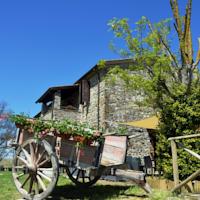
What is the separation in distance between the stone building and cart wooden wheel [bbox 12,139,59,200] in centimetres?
943

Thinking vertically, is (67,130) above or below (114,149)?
above

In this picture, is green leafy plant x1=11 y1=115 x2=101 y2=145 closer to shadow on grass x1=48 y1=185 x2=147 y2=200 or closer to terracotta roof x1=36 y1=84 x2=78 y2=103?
shadow on grass x1=48 y1=185 x2=147 y2=200

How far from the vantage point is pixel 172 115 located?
355 inches

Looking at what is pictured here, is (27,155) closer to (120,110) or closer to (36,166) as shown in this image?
(36,166)

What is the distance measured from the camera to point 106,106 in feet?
57.4

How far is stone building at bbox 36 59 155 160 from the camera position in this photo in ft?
57.5

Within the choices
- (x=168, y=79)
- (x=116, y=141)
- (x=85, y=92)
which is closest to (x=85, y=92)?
(x=85, y=92)

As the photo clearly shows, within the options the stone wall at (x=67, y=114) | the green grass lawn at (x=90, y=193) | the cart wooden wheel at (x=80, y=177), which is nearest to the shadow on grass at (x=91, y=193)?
the green grass lawn at (x=90, y=193)

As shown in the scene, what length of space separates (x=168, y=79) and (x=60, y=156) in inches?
250

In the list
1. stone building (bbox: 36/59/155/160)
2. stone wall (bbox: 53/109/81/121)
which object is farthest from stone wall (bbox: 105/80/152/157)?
stone wall (bbox: 53/109/81/121)

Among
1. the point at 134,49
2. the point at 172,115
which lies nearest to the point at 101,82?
the point at 134,49

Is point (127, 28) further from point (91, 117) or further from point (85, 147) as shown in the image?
point (91, 117)

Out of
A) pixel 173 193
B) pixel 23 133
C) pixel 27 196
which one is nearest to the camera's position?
pixel 173 193

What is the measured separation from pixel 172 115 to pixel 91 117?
10.6 meters
